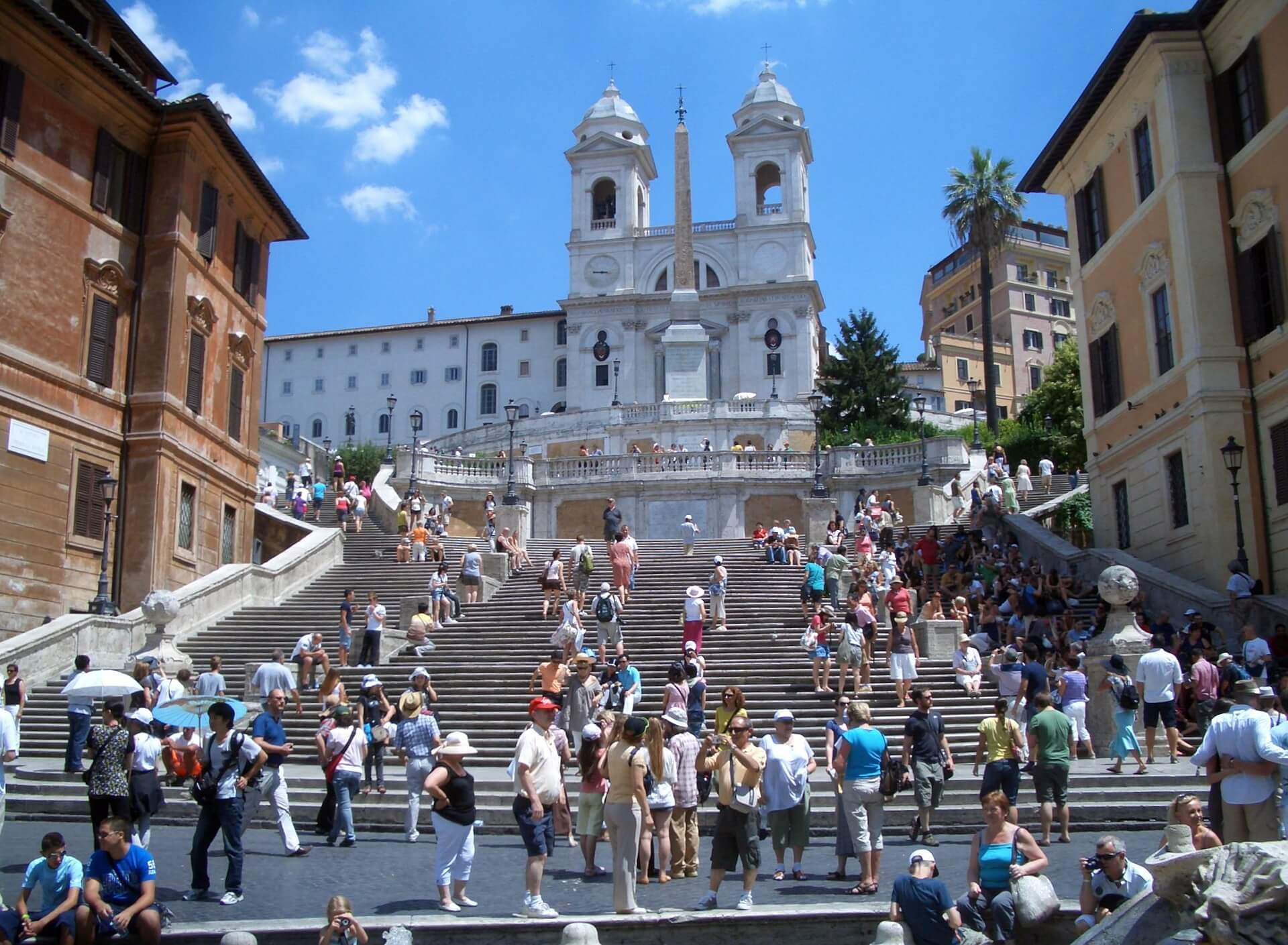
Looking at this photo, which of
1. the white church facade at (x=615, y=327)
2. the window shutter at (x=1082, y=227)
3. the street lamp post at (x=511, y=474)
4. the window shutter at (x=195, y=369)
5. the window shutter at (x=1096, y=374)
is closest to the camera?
the window shutter at (x=1096, y=374)

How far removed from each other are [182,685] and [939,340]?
80355 millimetres

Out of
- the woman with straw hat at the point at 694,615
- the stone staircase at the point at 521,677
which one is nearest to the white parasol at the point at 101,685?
the stone staircase at the point at 521,677

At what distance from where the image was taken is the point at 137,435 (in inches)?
1073

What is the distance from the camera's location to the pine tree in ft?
208

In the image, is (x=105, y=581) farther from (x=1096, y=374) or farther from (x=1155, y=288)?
(x=1096, y=374)

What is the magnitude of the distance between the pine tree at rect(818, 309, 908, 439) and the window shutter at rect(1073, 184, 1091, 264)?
103 ft

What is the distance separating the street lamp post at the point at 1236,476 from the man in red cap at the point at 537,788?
1431cm

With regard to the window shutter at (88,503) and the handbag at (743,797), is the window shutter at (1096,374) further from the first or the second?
the window shutter at (88,503)

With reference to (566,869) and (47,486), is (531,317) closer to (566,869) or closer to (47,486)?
(47,486)

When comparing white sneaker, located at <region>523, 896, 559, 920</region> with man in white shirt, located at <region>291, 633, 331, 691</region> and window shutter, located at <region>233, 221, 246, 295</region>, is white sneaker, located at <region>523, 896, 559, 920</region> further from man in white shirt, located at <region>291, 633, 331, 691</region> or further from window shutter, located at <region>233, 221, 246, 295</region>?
window shutter, located at <region>233, 221, 246, 295</region>

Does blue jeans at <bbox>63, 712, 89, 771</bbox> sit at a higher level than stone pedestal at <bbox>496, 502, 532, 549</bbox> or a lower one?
lower

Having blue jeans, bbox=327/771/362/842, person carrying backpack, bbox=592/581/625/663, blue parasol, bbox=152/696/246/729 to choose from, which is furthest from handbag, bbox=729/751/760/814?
person carrying backpack, bbox=592/581/625/663

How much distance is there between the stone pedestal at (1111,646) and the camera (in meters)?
17.5

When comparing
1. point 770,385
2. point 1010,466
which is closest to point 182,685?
point 1010,466
